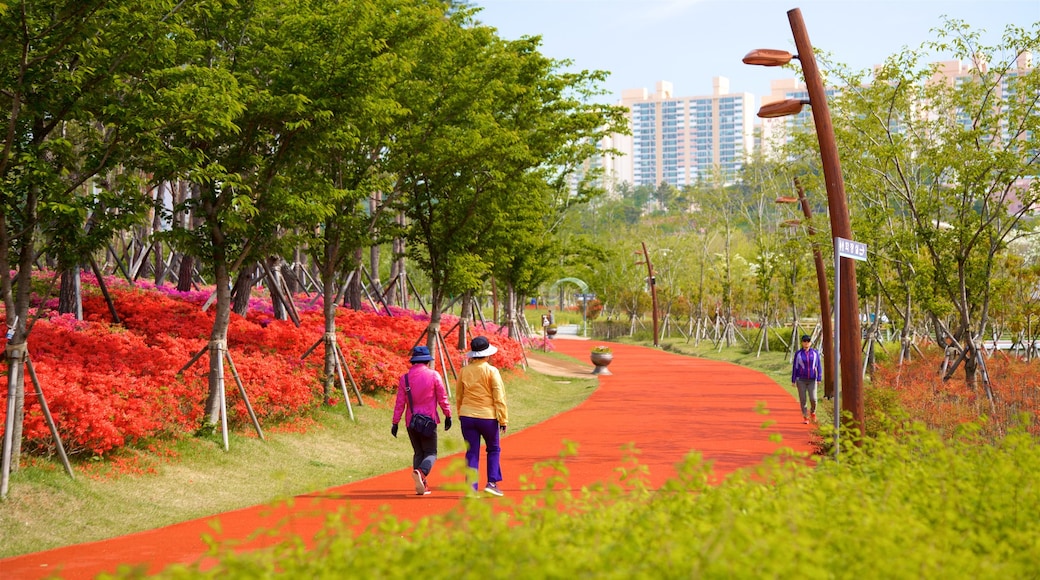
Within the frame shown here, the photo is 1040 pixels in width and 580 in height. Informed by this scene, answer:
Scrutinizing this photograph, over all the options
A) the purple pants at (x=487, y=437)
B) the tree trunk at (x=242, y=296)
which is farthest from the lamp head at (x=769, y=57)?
the tree trunk at (x=242, y=296)

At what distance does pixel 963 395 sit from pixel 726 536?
15812 millimetres

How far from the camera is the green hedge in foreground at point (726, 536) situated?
3.83 metres

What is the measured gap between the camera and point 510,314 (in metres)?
Result: 33.8

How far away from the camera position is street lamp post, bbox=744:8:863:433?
11477 mm

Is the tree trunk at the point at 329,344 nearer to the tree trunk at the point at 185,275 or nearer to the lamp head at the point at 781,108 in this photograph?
the tree trunk at the point at 185,275

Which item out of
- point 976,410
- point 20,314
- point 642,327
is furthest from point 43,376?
point 642,327

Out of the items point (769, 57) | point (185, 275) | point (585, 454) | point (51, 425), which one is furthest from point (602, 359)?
point (51, 425)

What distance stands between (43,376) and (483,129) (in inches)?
401

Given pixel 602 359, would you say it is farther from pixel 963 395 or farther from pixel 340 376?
pixel 340 376

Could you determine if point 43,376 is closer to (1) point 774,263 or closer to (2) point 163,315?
(2) point 163,315

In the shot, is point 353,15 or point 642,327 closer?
point 353,15

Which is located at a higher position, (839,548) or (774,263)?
(774,263)

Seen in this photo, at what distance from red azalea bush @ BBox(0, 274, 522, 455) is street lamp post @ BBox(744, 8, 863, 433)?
8.32 m

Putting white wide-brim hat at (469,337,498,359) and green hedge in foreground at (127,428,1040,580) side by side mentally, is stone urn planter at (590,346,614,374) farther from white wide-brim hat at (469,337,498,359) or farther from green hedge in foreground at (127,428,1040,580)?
green hedge in foreground at (127,428,1040,580)
